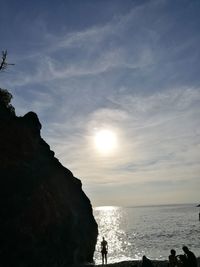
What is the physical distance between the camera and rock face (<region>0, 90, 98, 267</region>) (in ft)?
106

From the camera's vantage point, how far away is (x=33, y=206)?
35312 mm

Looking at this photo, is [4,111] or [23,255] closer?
[23,255]

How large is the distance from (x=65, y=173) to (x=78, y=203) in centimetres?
436

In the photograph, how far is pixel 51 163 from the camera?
143ft

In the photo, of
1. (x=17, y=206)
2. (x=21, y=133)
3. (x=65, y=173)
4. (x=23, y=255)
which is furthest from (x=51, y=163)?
(x=23, y=255)

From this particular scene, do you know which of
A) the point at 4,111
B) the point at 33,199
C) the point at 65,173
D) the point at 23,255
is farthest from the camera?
the point at 65,173

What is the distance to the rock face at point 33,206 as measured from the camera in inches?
1267

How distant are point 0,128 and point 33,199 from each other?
309 inches

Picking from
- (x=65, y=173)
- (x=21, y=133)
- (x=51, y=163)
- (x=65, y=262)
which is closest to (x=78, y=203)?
(x=65, y=173)

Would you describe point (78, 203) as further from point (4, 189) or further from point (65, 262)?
point (4, 189)

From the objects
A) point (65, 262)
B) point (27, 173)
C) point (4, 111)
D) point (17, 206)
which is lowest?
point (65, 262)

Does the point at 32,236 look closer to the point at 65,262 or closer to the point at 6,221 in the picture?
the point at 6,221

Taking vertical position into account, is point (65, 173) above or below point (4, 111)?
below

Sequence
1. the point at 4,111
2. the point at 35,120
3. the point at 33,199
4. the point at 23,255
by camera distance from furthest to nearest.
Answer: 1. the point at 35,120
2. the point at 4,111
3. the point at 33,199
4. the point at 23,255
